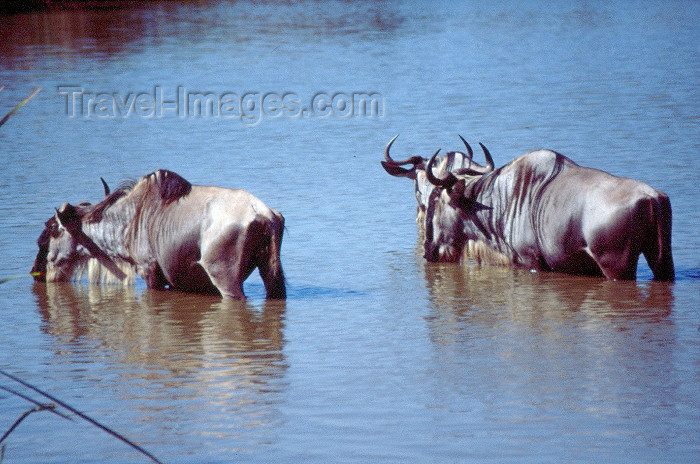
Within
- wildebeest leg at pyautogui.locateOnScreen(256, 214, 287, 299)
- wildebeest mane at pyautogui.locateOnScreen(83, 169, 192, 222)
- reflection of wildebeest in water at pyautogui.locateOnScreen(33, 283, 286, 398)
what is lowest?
reflection of wildebeest in water at pyautogui.locateOnScreen(33, 283, 286, 398)

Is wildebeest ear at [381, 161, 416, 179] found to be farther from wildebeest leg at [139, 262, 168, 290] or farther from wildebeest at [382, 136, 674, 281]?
wildebeest leg at [139, 262, 168, 290]

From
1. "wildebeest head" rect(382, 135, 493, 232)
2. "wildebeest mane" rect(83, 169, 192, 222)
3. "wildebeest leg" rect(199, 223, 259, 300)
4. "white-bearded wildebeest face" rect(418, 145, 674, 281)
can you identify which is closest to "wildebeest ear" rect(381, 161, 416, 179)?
"wildebeest head" rect(382, 135, 493, 232)

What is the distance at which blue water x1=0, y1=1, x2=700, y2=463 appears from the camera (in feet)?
18.1

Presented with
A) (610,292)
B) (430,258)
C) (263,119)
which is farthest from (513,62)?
(610,292)

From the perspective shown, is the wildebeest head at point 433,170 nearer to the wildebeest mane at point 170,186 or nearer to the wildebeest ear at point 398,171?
the wildebeest ear at point 398,171

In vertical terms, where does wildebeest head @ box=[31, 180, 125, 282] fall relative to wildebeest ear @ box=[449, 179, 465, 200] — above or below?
below

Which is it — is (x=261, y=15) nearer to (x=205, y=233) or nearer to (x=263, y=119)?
(x=263, y=119)

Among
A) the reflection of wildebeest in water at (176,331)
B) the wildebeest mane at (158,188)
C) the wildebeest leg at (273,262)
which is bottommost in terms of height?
the reflection of wildebeest in water at (176,331)

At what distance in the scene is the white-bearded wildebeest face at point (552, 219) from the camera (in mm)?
8227

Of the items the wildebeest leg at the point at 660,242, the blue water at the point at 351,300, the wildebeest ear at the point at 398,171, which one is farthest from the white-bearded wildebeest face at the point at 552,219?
the wildebeest ear at the point at 398,171

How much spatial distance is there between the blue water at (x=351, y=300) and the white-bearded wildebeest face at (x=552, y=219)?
7.2 inches

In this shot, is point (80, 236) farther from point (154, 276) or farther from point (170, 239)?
point (170, 239)

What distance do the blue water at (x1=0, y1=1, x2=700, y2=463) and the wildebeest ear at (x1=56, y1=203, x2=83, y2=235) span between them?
464 millimetres

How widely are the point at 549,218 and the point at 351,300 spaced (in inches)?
61.4
